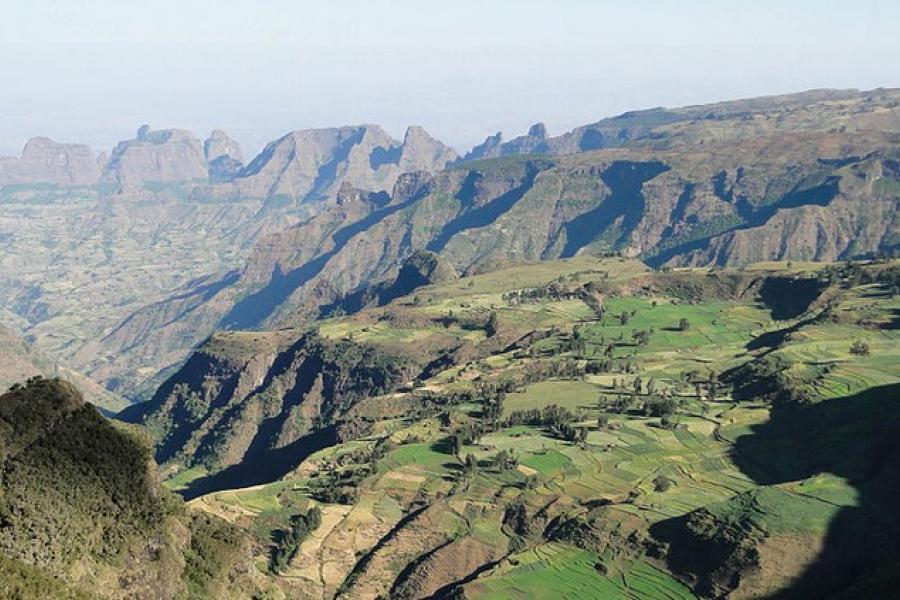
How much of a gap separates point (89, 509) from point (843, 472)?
103 m

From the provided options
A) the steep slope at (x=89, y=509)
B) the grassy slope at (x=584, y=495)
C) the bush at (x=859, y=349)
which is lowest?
the grassy slope at (x=584, y=495)

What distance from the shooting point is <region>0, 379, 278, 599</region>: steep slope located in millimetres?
71938

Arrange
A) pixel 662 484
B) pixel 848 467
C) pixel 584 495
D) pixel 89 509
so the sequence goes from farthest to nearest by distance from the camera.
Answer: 1. pixel 584 495
2. pixel 662 484
3. pixel 848 467
4. pixel 89 509

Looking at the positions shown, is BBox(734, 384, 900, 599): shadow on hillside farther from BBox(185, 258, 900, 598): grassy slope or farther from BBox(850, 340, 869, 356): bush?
BBox(850, 340, 869, 356): bush

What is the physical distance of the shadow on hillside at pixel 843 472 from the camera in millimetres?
107812

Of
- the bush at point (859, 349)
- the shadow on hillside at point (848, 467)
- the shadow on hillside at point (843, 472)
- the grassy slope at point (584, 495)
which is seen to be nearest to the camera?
the shadow on hillside at point (848, 467)

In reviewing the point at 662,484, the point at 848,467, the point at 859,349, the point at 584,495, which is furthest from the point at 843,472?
the point at 859,349

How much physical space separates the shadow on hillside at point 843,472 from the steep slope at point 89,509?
6706 cm

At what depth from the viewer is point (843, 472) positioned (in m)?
128

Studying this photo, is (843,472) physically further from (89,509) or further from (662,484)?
(89,509)

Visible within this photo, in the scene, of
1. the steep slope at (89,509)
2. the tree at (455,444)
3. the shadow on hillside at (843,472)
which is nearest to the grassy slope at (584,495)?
the shadow on hillside at (843,472)

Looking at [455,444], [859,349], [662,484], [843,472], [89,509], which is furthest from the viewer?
[859,349]

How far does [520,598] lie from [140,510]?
53292 mm

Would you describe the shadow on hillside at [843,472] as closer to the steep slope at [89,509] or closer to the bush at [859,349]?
the bush at [859,349]
